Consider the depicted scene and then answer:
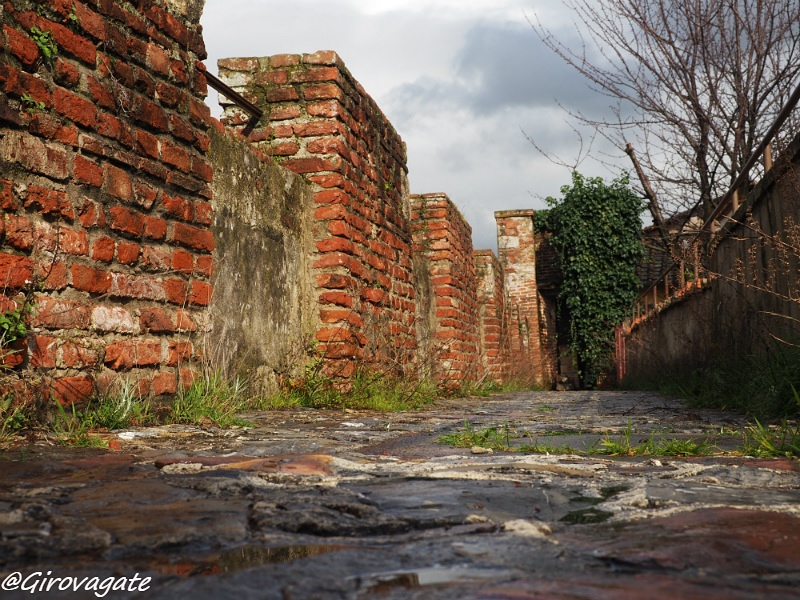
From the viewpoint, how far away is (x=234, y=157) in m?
4.34

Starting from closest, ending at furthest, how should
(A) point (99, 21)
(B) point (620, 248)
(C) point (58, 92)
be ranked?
(C) point (58, 92)
(A) point (99, 21)
(B) point (620, 248)

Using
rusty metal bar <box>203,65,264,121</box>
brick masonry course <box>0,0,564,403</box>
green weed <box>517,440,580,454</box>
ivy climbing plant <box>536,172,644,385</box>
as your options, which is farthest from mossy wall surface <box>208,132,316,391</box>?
ivy climbing plant <box>536,172,644,385</box>

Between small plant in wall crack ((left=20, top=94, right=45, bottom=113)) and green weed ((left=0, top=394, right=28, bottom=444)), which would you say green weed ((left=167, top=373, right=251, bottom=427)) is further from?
small plant in wall crack ((left=20, top=94, right=45, bottom=113))

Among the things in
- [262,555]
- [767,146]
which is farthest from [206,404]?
[767,146]

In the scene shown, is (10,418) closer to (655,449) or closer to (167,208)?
(167,208)

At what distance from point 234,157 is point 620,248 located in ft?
49.0

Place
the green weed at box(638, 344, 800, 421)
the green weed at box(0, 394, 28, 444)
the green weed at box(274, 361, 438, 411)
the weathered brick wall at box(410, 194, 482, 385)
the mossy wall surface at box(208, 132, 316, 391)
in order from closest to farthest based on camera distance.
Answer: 1. the green weed at box(0, 394, 28, 444)
2. the green weed at box(638, 344, 800, 421)
3. the mossy wall surface at box(208, 132, 316, 391)
4. the green weed at box(274, 361, 438, 411)
5. the weathered brick wall at box(410, 194, 482, 385)

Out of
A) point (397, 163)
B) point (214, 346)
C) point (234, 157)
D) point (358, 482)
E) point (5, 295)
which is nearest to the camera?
point (358, 482)

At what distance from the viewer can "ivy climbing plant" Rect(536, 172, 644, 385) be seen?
17.9 m

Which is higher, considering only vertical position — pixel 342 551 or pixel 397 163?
pixel 397 163

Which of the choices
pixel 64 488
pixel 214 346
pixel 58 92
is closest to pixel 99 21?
pixel 58 92

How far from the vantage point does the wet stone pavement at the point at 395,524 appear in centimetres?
96

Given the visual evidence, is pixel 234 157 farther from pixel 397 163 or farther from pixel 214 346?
pixel 397 163

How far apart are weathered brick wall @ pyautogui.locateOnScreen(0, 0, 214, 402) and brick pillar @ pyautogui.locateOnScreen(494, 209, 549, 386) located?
46.5 ft
